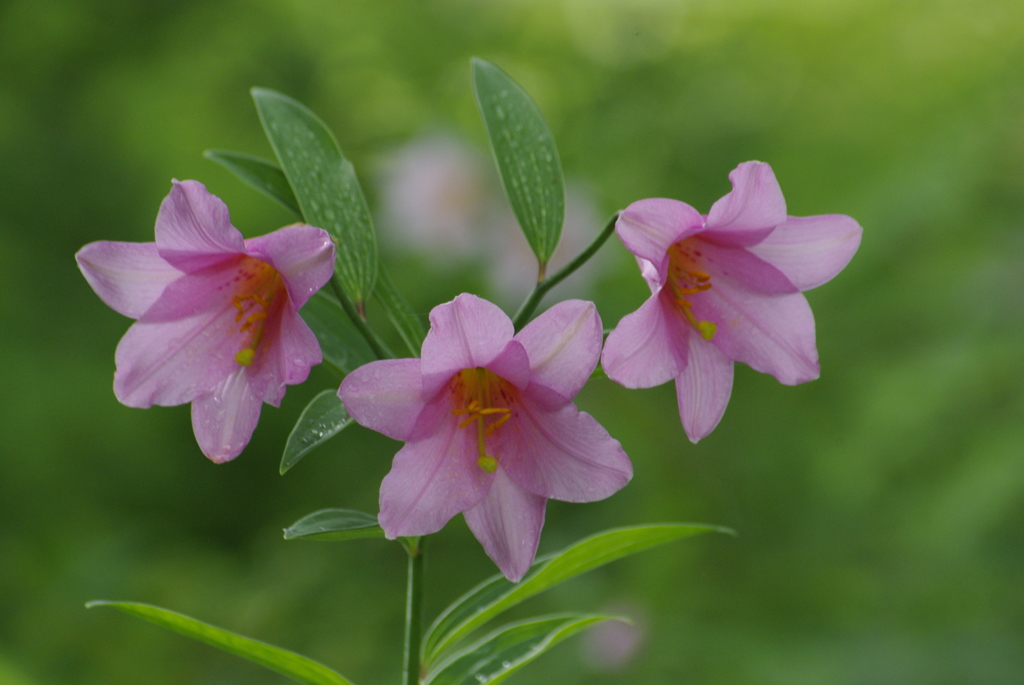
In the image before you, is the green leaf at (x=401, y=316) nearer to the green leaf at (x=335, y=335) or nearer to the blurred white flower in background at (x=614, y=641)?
the green leaf at (x=335, y=335)

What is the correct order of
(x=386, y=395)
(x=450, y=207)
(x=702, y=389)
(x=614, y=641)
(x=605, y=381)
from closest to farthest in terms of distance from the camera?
(x=386, y=395), (x=702, y=389), (x=614, y=641), (x=605, y=381), (x=450, y=207)

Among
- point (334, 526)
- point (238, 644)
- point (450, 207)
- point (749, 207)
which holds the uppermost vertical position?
point (450, 207)

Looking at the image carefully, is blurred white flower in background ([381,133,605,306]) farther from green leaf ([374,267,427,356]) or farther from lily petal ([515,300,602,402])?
lily petal ([515,300,602,402])

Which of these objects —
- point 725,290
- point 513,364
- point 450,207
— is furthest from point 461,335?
point 450,207

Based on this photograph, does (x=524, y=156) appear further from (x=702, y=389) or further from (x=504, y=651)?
(x=504, y=651)

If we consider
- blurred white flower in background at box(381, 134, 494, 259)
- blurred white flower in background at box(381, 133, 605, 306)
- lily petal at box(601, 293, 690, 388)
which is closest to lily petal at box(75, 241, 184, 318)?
lily petal at box(601, 293, 690, 388)
